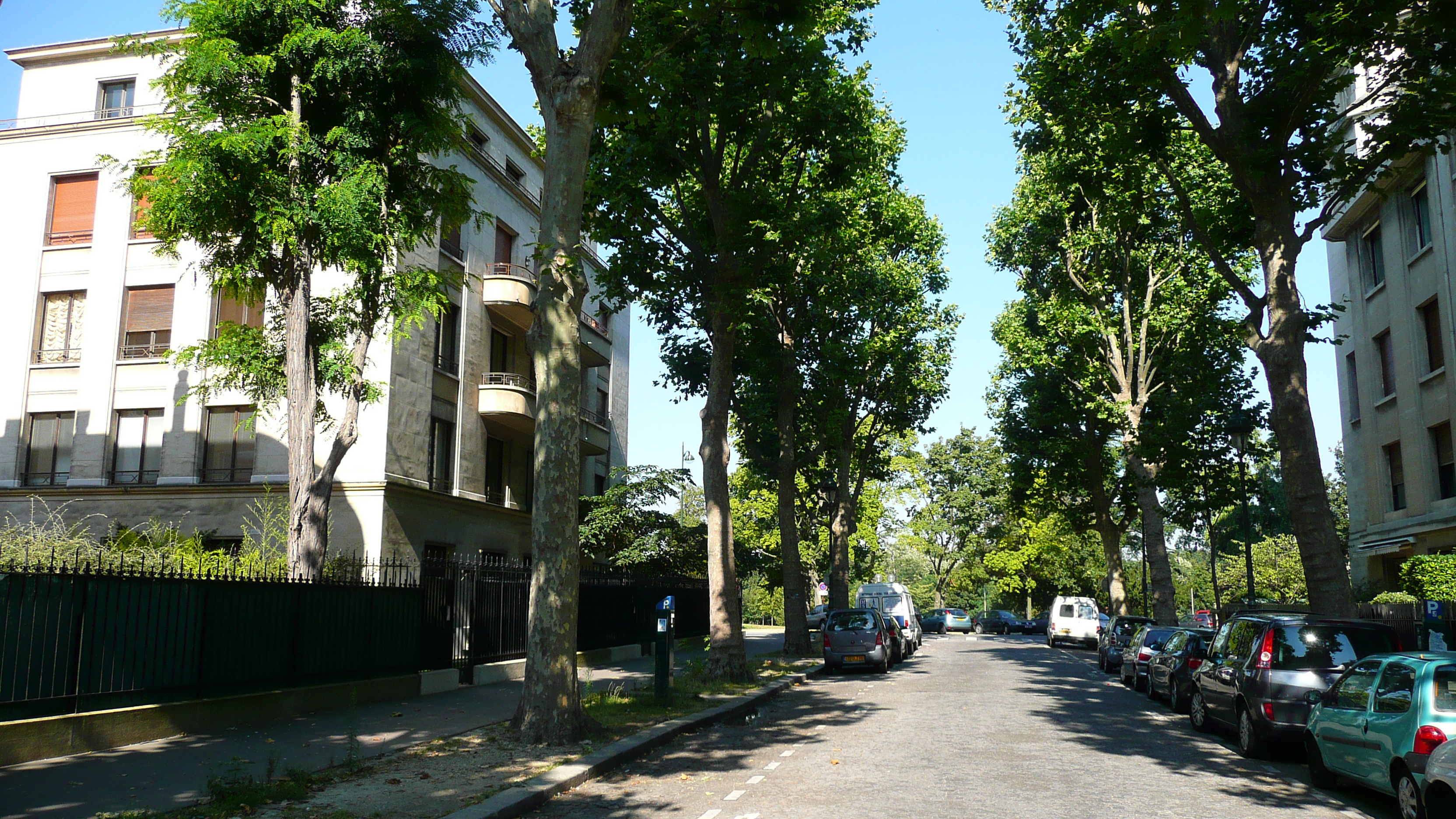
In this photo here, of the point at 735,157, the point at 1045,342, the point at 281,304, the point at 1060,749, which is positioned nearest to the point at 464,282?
the point at 281,304

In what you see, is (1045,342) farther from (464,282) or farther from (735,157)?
(464,282)

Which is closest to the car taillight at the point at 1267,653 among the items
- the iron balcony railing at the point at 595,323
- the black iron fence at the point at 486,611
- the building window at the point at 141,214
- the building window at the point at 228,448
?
the black iron fence at the point at 486,611

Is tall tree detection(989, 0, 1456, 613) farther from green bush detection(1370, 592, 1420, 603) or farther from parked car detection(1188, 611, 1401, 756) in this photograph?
green bush detection(1370, 592, 1420, 603)

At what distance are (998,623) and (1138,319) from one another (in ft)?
116

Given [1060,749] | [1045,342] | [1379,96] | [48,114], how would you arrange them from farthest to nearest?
1. [1045,342]
2. [48,114]
3. [1379,96]
4. [1060,749]

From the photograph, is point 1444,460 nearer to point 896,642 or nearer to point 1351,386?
point 1351,386

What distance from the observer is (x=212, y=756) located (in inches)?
400

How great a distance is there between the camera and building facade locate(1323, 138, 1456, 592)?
77.3ft

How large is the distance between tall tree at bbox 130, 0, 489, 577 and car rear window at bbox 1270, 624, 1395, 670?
1392cm

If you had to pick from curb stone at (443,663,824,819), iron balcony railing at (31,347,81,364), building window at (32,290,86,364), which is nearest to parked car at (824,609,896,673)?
curb stone at (443,663,824,819)

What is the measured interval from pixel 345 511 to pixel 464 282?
22.9ft

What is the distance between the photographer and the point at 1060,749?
11.8 metres

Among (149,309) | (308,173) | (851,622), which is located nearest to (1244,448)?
(851,622)

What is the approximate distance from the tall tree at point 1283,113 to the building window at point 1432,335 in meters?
11.1
